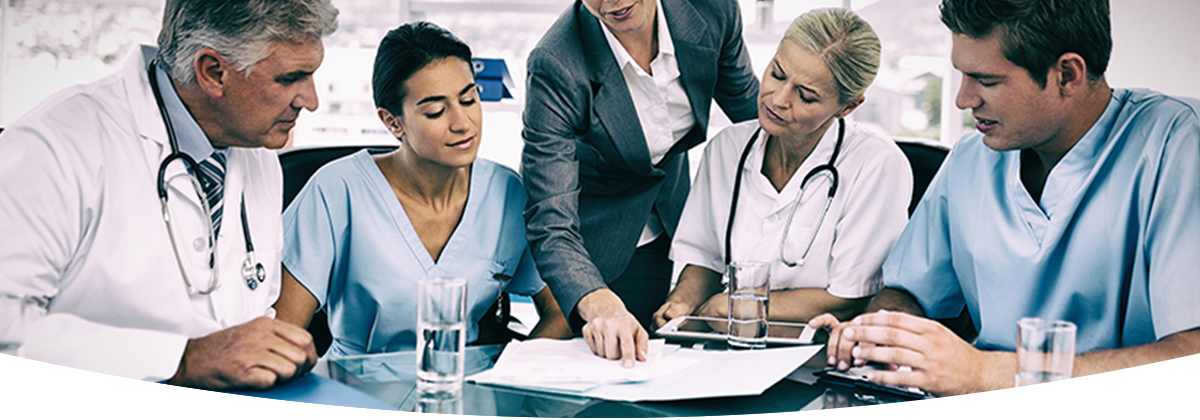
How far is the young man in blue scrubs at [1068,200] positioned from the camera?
165cm

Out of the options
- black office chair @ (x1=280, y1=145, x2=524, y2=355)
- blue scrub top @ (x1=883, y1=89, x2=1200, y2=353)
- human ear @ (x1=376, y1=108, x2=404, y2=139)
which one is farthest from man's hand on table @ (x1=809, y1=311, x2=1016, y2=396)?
human ear @ (x1=376, y1=108, x2=404, y2=139)

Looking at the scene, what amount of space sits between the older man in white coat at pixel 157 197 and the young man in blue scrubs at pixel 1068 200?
115 cm

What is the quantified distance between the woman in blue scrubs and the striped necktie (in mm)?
145

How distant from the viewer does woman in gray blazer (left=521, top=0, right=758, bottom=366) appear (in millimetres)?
1956

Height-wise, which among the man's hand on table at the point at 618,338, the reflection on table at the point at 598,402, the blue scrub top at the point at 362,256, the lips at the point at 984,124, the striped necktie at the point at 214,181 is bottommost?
the reflection on table at the point at 598,402

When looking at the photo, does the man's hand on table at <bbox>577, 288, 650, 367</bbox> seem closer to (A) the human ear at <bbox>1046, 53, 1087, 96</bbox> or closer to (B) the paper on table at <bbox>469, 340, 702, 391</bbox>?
(B) the paper on table at <bbox>469, 340, 702, 391</bbox>

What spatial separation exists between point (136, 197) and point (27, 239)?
0.20 metres

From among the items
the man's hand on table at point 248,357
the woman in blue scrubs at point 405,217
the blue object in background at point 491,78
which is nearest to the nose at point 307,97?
the woman in blue scrubs at point 405,217

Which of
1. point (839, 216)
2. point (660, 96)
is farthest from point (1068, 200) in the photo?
point (660, 96)

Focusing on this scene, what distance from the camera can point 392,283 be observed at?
1921 millimetres

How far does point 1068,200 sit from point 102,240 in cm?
183

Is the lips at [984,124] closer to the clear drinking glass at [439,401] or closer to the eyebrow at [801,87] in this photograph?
the eyebrow at [801,87]

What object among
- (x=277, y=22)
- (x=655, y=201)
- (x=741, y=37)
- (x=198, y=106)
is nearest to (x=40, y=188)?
(x=198, y=106)

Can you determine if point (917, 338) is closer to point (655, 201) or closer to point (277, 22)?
point (655, 201)
